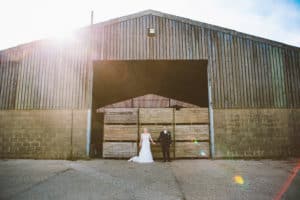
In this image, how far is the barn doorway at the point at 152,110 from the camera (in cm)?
1123

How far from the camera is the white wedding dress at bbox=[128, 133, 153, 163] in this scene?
10.4 meters

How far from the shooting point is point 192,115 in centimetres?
1141

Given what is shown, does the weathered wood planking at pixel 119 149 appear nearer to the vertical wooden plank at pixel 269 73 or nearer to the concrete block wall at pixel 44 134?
the concrete block wall at pixel 44 134

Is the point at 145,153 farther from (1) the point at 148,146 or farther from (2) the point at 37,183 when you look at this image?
(2) the point at 37,183

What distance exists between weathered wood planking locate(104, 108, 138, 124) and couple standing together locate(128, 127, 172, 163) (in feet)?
Result: 3.75

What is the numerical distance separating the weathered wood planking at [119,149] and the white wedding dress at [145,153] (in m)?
0.49

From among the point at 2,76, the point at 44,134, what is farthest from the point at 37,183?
the point at 2,76

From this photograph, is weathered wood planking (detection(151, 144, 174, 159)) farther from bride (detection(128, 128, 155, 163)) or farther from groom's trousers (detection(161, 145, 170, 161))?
groom's trousers (detection(161, 145, 170, 161))

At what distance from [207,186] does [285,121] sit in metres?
7.23

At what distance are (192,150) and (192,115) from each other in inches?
68.5

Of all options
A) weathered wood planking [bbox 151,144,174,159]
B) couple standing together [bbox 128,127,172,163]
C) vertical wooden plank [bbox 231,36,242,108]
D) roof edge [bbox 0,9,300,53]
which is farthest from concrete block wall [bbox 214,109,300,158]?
roof edge [bbox 0,9,300,53]

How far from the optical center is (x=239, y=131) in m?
10.8

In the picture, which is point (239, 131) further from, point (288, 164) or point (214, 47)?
point (214, 47)

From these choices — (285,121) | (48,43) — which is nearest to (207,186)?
(285,121)
